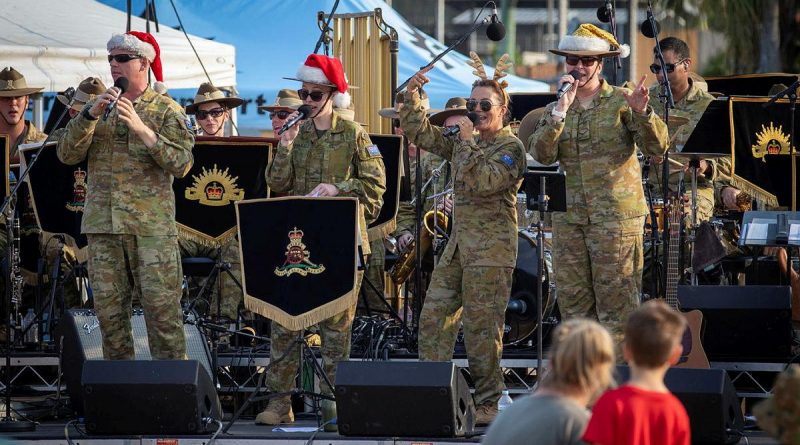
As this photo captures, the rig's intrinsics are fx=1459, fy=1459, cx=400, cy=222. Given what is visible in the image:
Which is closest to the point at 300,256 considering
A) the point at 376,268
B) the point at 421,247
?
the point at 421,247

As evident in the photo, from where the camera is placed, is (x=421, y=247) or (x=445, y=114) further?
(x=445, y=114)

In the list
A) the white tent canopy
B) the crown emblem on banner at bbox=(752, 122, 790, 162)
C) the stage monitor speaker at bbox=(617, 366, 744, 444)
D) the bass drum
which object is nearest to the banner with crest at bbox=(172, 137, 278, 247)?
the bass drum

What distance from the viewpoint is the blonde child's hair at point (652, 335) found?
539 centimetres

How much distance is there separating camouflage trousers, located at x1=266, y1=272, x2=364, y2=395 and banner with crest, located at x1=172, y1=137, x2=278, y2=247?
190 centimetres

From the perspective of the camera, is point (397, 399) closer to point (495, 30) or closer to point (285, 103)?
point (495, 30)

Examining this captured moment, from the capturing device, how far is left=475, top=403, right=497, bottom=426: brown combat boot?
8.78 metres

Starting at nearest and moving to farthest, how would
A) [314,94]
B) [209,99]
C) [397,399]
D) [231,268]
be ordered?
1. [397,399]
2. [314,94]
3. [231,268]
4. [209,99]

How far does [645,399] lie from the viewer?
5.21 m

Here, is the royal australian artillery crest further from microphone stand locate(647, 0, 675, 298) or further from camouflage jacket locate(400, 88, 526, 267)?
microphone stand locate(647, 0, 675, 298)

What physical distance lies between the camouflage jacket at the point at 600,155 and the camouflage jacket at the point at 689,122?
7.25 feet

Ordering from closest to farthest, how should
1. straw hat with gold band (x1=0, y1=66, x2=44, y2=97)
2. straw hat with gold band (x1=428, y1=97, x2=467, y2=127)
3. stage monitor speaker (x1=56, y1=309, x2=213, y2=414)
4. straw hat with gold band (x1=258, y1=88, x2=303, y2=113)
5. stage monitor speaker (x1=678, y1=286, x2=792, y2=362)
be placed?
1. stage monitor speaker (x1=56, y1=309, x2=213, y2=414)
2. stage monitor speaker (x1=678, y1=286, x2=792, y2=362)
3. straw hat with gold band (x1=428, y1=97, x2=467, y2=127)
4. straw hat with gold band (x1=0, y1=66, x2=44, y2=97)
5. straw hat with gold band (x1=258, y1=88, x2=303, y2=113)

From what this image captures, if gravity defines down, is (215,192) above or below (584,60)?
below

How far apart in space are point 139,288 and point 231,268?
2.45 metres

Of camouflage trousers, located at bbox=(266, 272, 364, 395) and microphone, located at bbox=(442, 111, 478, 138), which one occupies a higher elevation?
microphone, located at bbox=(442, 111, 478, 138)
